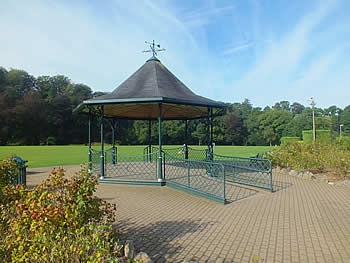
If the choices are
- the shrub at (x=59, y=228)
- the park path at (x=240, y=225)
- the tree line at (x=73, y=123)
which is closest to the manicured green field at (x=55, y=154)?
the park path at (x=240, y=225)

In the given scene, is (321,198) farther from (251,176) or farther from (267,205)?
(251,176)

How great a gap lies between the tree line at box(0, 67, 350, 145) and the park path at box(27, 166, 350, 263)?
35822 mm

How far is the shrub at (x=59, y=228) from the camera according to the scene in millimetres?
2418

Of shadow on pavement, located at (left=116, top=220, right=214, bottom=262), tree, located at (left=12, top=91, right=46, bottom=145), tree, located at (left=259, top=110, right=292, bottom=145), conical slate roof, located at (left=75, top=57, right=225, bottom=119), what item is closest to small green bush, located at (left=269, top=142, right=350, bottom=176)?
conical slate roof, located at (left=75, top=57, right=225, bottom=119)

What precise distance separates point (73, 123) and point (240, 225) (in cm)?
5290

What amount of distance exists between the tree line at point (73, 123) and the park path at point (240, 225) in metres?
35.8

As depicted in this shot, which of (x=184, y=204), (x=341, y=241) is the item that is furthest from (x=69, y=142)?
(x=341, y=241)

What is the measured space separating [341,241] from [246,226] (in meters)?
1.53

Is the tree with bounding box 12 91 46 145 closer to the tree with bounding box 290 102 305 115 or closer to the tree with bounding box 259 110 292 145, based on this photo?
the tree with bounding box 259 110 292 145

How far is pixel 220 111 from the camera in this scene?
36.2 feet

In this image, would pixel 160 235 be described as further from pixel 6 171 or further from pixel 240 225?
pixel 6 171

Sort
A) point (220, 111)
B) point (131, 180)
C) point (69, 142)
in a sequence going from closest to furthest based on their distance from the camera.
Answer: point (131, 180) < point (220, 111) < point (69, 142)

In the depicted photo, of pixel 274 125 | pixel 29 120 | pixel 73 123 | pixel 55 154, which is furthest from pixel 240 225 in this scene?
pixel 274 125

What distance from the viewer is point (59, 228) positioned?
2.53m
